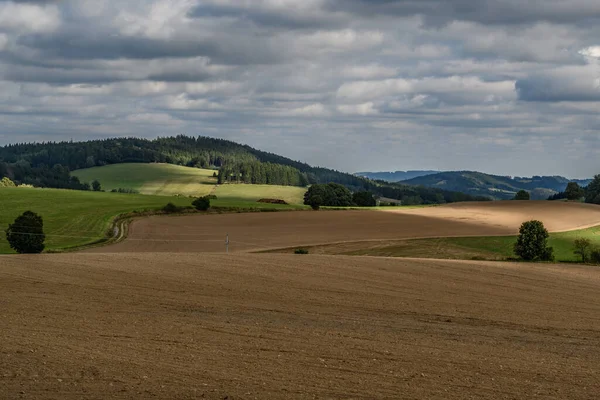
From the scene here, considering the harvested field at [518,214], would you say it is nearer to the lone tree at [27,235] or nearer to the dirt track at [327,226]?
the dirt track at [327,226]

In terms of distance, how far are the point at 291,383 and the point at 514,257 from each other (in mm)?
43787

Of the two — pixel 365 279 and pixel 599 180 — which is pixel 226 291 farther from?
pixel 599 180

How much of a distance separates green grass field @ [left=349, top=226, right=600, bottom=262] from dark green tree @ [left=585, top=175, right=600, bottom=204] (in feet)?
198

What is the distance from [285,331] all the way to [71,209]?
227 ft

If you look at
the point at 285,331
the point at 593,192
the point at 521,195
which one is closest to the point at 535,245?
the point at 285,331

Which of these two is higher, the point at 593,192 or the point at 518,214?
the point at 593,192

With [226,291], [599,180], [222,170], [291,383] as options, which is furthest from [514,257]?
[222,170]

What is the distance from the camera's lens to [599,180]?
141375 millimetres

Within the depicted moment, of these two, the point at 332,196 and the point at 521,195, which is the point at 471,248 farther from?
the point at 521,195

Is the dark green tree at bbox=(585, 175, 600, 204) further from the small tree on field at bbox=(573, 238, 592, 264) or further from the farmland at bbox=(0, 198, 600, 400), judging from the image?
the farmland at bbox=(0, 198, 600, 400)

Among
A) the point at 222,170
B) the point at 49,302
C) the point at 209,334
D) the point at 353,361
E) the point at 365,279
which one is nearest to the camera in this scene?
the point at 353,361

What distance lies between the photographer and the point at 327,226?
7600 cm

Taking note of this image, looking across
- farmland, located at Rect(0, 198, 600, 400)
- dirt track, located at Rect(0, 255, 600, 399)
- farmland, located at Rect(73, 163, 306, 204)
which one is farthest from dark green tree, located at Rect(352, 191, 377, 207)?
dirt track, located at Rect(0, 255, 600, 399)

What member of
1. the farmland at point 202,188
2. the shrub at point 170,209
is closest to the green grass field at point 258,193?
the farmland at point 202,188
